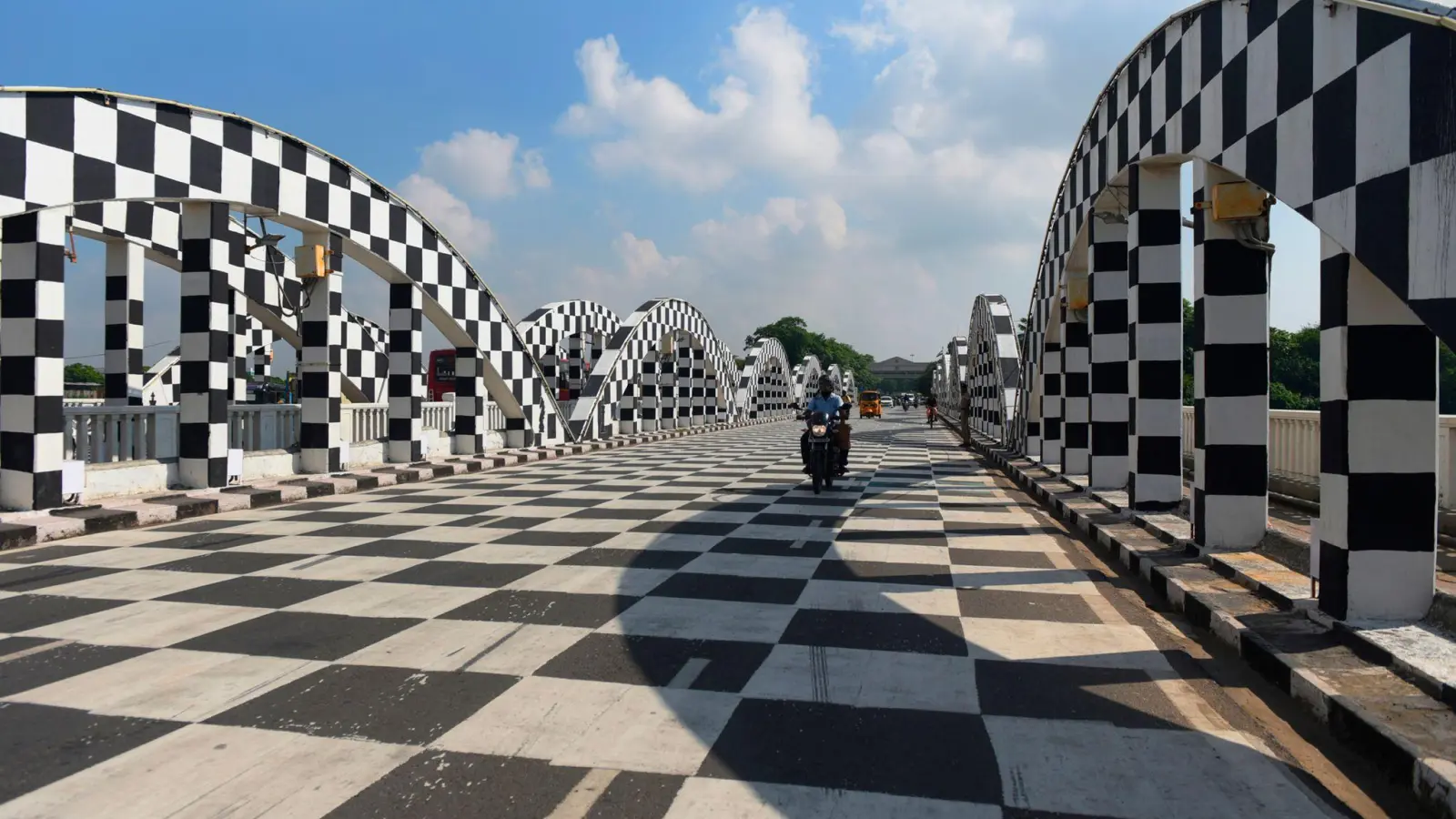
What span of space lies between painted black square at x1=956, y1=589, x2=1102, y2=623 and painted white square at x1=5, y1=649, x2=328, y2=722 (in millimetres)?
2995

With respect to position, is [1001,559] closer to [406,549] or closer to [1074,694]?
[1074,694]

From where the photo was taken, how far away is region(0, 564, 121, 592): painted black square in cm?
470

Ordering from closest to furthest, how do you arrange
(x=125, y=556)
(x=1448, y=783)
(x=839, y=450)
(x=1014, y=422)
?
(x=1448, y=783)
(x=125, y=556)
(x=839, y=450)
(x=1014, y=422)

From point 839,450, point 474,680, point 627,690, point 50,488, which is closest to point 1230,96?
point 627,690

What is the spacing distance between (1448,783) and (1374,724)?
15.4 inches

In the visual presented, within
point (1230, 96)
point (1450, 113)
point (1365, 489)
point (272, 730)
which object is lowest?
point (272, 730)

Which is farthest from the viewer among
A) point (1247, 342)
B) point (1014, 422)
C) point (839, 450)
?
point (1014, 422)

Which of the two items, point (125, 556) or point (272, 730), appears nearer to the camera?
point (272, 730)

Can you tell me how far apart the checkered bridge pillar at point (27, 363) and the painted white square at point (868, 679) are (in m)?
6.50

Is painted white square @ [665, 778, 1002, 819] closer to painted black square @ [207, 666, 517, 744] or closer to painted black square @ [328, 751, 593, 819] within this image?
painted black square @ [328, 751, 593, 819]

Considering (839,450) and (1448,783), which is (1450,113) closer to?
(1448,783)

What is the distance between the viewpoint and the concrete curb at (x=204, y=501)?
6.18 m

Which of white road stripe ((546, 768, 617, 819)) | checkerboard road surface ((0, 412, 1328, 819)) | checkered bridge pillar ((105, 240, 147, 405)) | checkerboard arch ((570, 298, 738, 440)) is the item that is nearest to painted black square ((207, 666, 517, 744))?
checkerboard road surface ((0, 412, 1328, 819))

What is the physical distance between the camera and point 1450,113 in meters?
2.70
